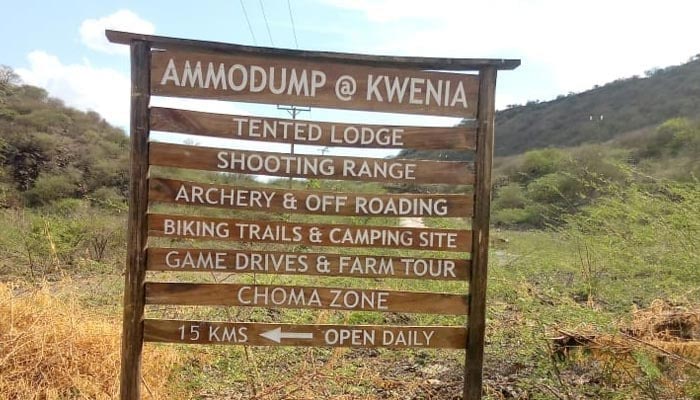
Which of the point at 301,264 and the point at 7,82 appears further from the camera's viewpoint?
the point at 7,82

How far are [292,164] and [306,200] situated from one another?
0.22 meters

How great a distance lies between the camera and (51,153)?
2425 cm

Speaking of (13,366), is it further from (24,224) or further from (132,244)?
(24,224)

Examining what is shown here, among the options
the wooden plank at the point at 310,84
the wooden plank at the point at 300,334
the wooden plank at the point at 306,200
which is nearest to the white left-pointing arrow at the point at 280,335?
the wooden plank at the point at 300,334

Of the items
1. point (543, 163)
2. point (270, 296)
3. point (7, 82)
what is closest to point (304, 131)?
point (270, 296)

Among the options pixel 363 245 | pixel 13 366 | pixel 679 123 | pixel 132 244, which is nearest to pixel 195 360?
pixel 13 366

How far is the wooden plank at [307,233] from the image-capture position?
9.60 ft

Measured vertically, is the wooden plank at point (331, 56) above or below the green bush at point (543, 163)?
below

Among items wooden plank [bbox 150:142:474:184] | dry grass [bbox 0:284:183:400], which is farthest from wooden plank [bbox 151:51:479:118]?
dry grass [bbox 0:284:183:400]

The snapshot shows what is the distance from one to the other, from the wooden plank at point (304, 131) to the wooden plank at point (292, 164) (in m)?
0.09

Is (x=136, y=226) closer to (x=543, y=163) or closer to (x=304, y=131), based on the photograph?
(x=304, y=131)

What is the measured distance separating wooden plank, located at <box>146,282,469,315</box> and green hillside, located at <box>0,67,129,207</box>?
47.3 feet

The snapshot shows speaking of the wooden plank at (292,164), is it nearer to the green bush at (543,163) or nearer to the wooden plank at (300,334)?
the wooden plank at (300,334)

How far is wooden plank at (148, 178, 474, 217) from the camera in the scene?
290cm
